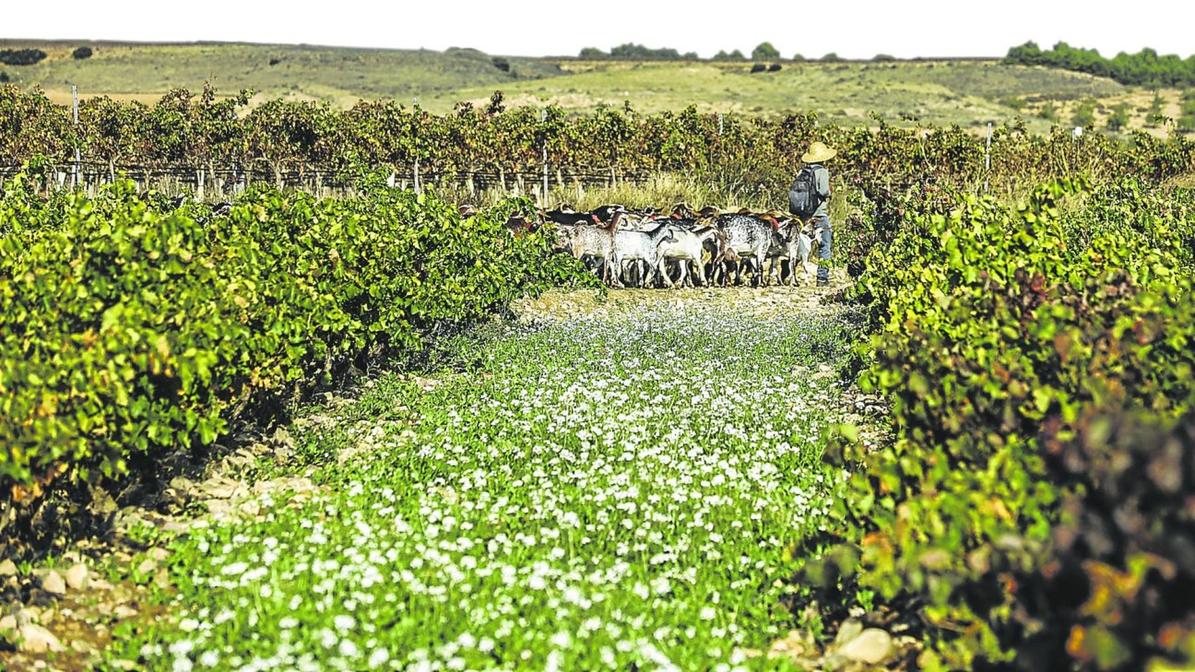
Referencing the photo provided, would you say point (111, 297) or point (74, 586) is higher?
point (111, 297)

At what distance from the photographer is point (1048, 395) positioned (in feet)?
12.8

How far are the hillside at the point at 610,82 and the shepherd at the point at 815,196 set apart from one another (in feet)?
155

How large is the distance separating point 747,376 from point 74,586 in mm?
5353

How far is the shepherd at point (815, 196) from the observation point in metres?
16.5

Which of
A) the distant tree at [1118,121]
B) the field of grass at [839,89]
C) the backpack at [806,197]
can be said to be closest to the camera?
the backpack at [806,197]

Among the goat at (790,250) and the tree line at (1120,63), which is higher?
the tree line at (1120,63)

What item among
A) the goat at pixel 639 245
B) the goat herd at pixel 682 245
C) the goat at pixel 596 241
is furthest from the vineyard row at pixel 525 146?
the goat at pixel 596 241

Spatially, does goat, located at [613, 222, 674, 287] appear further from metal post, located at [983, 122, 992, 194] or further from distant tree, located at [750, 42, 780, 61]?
distant tree, located at [750, 42, 780, 61]

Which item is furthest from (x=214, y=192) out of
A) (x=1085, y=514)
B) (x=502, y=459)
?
(x=1085, y=514)

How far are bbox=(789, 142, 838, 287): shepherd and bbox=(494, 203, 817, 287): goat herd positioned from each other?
0.82ft

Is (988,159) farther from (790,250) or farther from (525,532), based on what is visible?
(525,532)

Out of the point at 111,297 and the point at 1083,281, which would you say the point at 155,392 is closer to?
the point at 111,297

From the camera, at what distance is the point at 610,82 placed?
80688mm

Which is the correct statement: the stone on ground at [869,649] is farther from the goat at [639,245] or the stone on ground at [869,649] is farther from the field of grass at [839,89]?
the field of grass at [839,89]
